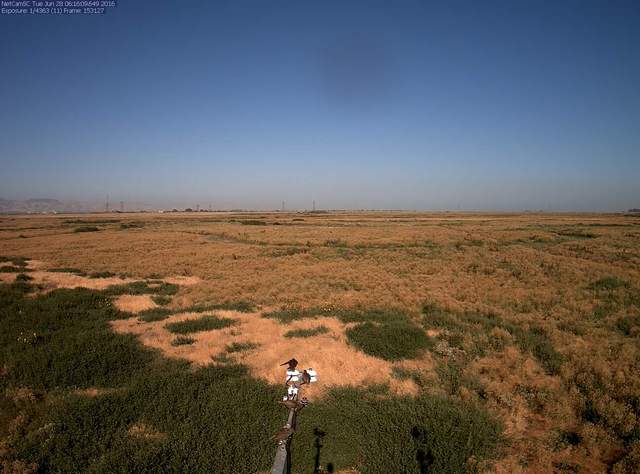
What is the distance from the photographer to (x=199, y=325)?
14445 mm

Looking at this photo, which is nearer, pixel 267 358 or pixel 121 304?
pixel 267 358

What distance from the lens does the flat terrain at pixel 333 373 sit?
6.76m

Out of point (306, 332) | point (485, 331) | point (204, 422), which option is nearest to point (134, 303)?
point (306, 332)

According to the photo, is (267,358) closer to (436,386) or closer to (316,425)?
(316,425)

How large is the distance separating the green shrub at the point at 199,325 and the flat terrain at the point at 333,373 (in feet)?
0.34

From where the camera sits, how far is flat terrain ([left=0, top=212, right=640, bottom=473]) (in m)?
6.76

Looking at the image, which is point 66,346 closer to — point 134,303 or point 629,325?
point 134,303

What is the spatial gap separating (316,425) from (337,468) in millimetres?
1233

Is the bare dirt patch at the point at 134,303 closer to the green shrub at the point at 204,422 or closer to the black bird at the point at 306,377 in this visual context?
the green shrub at the point at 204,422

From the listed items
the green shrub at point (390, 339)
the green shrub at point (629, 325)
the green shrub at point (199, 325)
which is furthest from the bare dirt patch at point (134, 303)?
the green shrub at point (629, 325)

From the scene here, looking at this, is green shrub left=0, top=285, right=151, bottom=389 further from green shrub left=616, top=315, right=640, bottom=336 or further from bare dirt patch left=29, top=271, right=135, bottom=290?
green shrub left=616, top=315, right=640, bottom=336

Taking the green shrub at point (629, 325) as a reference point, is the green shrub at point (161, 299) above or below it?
below

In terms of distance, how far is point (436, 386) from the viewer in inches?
372

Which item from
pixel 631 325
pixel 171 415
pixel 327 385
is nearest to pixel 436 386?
pixel 327 385
